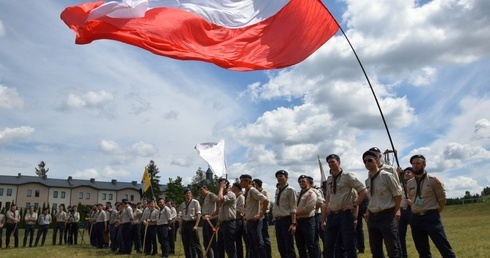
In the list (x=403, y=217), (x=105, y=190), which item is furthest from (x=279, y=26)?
(x=105, y=190)

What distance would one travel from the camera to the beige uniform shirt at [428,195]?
7.50 metres

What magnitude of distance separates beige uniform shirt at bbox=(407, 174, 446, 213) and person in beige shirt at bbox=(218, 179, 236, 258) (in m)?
4.28

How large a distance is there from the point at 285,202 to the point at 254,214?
0.86m

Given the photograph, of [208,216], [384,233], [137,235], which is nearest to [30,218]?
[137,235]

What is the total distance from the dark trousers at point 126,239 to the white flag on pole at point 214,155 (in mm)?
5721

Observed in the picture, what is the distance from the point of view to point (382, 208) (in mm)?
7062

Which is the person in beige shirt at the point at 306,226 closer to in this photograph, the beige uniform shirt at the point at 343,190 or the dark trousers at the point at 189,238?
the beige uniform shirt at the point at 343,190

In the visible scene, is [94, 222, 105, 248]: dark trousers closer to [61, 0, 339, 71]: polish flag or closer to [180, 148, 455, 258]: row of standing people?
[180, 148, 455, 258]: row of standing people

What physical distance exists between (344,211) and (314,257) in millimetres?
1775

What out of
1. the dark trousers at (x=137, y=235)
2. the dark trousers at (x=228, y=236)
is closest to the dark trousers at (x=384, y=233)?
the dark trousers at (x=228, y=236)

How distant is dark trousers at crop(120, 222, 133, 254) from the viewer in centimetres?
1769

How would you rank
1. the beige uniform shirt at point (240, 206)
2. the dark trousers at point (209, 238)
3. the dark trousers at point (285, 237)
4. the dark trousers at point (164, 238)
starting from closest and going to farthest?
the dark trousers at point (285, 237), the beige uniform shirt at point (240, 206), the dark trousers at point (209, 238), the dark trousers at point (164, 238)

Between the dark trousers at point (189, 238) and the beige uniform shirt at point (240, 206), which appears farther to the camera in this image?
the dark trousers at point (189, 238)

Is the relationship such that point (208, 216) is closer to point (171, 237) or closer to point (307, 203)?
point (307, 203)
